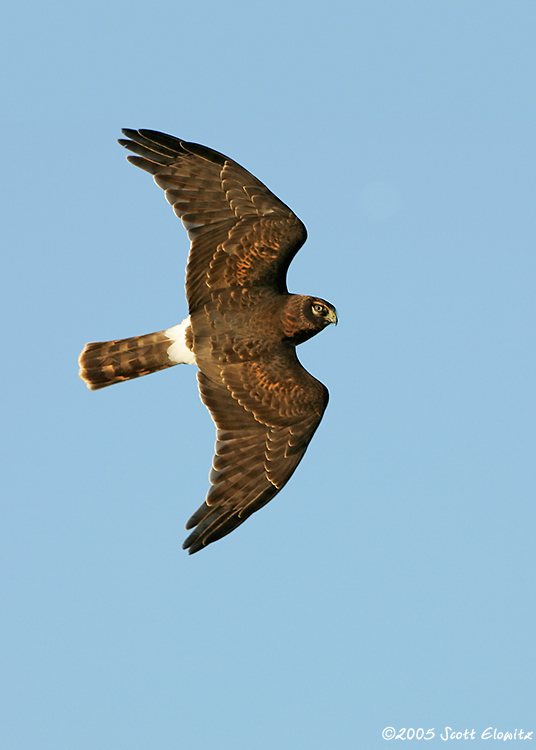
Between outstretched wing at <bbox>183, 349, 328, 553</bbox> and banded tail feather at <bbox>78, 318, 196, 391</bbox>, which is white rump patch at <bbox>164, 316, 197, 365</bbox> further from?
outstretched wing at <bbox>183, 349, 328, 553</bbox>

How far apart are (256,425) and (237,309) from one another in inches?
46.7

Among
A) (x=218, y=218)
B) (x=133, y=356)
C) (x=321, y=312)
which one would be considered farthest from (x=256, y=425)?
(x=218, y=218)

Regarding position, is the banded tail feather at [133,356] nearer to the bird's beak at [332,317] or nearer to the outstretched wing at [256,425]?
the outstretched wing at [256,425]

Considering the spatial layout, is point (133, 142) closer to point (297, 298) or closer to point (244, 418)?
point (297, 298)

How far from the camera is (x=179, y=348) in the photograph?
9789 millimetres

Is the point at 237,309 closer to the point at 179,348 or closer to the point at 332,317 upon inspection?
the point at 179,348

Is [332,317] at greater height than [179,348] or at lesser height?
greater

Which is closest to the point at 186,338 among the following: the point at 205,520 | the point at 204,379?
the point at 204,379

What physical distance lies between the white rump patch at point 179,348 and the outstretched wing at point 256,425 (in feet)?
0.72

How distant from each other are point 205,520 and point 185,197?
10.6 feet

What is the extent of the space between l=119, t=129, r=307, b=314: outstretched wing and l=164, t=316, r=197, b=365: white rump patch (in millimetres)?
247

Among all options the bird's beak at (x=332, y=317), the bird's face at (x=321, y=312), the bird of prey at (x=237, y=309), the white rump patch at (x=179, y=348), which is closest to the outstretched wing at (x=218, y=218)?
the bird of prey at (x=237, y=309)

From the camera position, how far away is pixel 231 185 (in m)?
9.70

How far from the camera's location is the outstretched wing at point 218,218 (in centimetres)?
968
